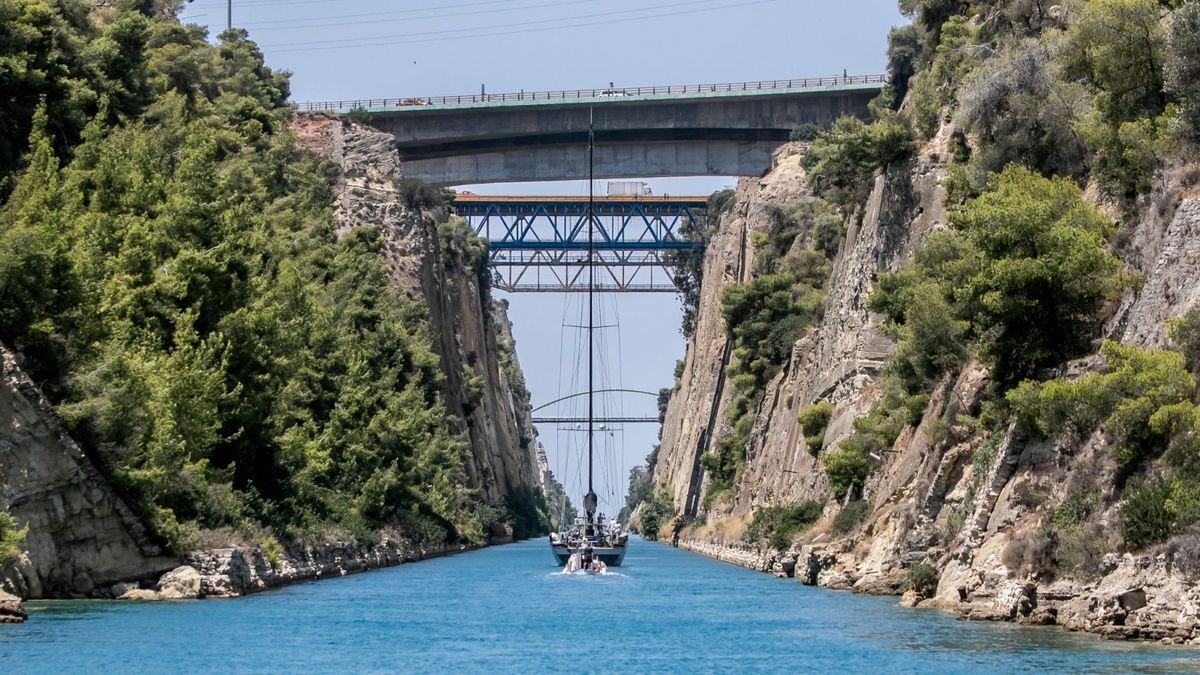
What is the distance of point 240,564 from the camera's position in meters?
39.6

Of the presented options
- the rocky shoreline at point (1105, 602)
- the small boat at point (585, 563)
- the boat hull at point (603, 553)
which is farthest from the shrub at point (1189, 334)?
the boat hull at point (603, 553)

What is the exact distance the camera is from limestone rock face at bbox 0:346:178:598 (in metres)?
31.2

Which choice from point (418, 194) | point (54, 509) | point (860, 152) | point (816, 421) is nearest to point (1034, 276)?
point (54, 509)

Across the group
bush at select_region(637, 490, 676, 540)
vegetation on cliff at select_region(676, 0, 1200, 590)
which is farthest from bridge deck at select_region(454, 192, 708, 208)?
vegetation on cliff at select_region(676, 0, 1200, 590)

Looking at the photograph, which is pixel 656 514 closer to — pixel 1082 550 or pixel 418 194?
pixel 418 194

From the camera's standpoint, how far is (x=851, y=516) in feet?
150

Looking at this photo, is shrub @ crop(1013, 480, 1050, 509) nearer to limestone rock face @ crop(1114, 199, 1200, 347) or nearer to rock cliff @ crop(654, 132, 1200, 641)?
rock cliff @ crop(654, 132, 1200, 641)

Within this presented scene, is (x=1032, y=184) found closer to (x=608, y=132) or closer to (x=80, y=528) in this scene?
(x=80, y=528)

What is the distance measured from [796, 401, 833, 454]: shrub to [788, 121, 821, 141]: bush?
29.6 metres

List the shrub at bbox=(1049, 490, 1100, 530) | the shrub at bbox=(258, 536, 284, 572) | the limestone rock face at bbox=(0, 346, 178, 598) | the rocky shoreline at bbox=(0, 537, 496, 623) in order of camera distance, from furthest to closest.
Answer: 1. the shrub at bbox=(258, 536, 284, 572)
2. the rocky shoreline at bbox=(0, 537, 496, 623)
3. the limestone rock face at bbox=(0, 346, 178, 598)
4. the shrub at bbox=(1049, 490, 1100, 530)

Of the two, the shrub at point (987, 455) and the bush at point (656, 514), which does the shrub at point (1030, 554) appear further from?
the bush at point (656, 514)

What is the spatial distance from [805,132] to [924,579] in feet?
176

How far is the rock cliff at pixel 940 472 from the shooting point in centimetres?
2567

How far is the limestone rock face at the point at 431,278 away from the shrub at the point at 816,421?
35364mm
